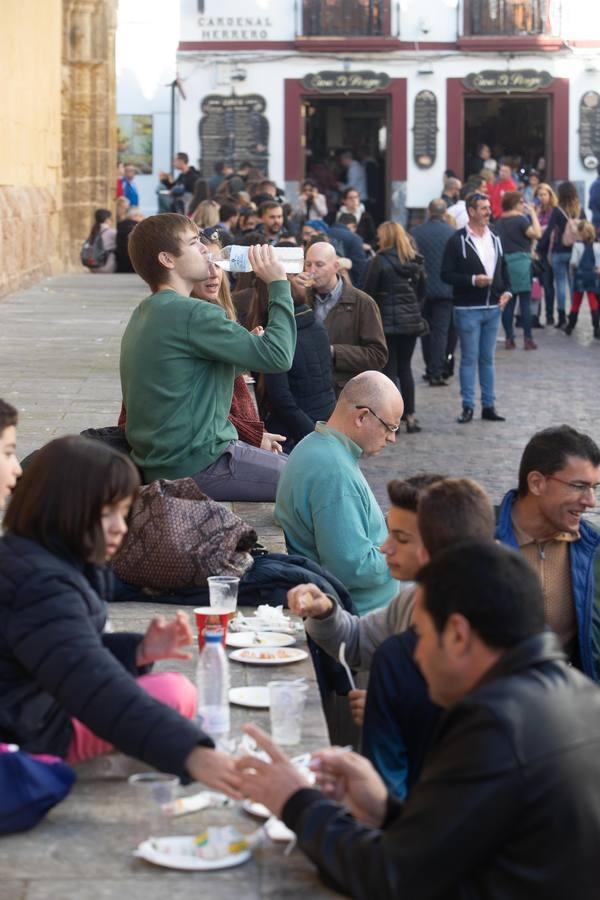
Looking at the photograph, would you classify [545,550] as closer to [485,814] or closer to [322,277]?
[485,814]

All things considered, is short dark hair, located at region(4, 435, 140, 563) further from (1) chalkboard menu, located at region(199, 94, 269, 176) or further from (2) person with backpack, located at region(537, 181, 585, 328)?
(1) chalkboard menu, located at region(199, 94, 269, 176)

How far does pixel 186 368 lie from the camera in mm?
6750

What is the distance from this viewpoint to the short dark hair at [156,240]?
6633 millimetres

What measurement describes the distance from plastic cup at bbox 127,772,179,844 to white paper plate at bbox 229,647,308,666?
1.24 metres

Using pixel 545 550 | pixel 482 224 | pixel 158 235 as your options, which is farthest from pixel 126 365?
pixel 482 224

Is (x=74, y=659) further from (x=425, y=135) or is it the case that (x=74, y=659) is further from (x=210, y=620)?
(x=425, y=135)

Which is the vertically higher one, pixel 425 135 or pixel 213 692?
pixel 425 135

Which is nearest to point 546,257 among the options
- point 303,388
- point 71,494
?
point 303,388

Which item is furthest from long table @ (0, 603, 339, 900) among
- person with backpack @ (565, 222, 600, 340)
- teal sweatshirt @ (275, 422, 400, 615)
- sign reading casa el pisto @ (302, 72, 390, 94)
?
sign reading casa el pisto @ (302, 72, 390, 94)

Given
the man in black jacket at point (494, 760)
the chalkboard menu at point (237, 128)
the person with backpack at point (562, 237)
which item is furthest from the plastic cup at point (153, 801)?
the chalkboard menu at point (237, 128)

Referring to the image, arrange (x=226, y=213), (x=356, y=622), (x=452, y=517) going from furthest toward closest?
(x=226, y=213)
(x=356, y=622)
(x=452, y=517)

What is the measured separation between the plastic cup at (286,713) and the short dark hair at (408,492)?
0.64m

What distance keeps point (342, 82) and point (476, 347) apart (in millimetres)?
22321

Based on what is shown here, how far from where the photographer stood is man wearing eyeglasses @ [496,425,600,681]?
5.42 metres
